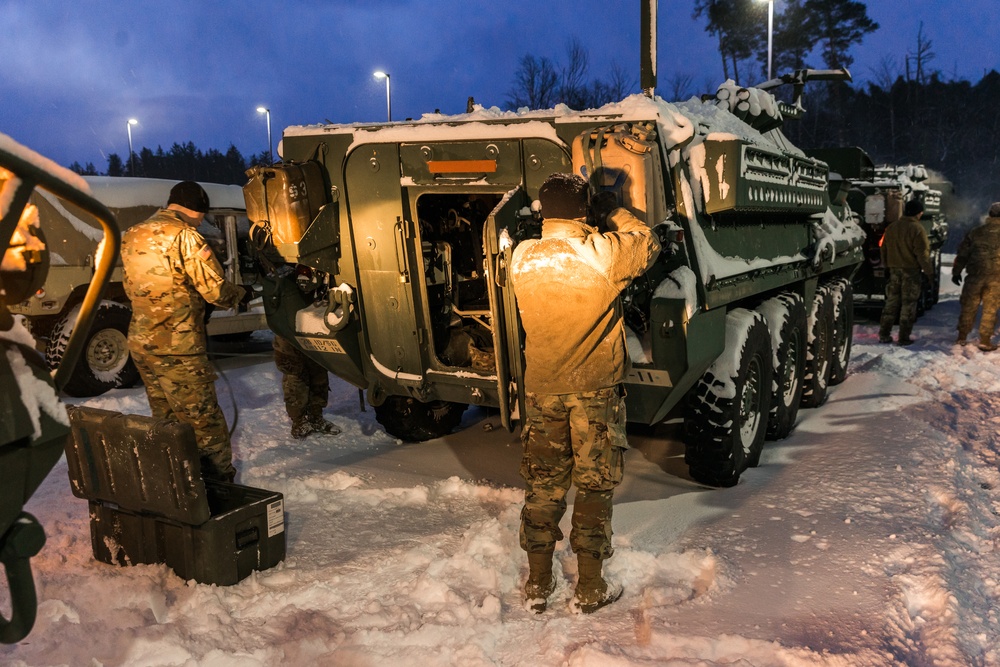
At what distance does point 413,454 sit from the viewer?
19.8 feet

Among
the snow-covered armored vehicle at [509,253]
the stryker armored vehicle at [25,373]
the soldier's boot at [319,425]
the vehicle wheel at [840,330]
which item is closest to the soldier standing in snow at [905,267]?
the vehicle wheel at [840,330]

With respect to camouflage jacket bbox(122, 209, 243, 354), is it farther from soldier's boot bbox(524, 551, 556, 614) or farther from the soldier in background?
the soldier in background

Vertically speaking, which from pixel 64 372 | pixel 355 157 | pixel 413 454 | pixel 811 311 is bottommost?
pixel 413 454

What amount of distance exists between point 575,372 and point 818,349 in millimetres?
4448

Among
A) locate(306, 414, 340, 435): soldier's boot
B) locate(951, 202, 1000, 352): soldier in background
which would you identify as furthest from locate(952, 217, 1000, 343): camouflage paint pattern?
locate(306, 414, 340, 435): soldier's boot

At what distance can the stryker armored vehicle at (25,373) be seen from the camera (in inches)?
70.6

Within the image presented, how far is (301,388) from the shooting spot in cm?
636

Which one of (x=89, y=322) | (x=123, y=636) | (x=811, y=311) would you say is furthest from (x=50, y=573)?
(x=811, y=311)

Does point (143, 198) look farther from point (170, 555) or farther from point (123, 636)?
point (123, 636)

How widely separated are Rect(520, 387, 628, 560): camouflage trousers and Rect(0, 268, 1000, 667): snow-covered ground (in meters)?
0.30

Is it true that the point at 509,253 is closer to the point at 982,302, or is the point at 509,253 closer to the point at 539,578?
the point at 539,578

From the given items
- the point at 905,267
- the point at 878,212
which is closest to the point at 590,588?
the point at 905,267

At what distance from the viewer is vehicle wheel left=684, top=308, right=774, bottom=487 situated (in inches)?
192

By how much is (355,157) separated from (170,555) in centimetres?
253
